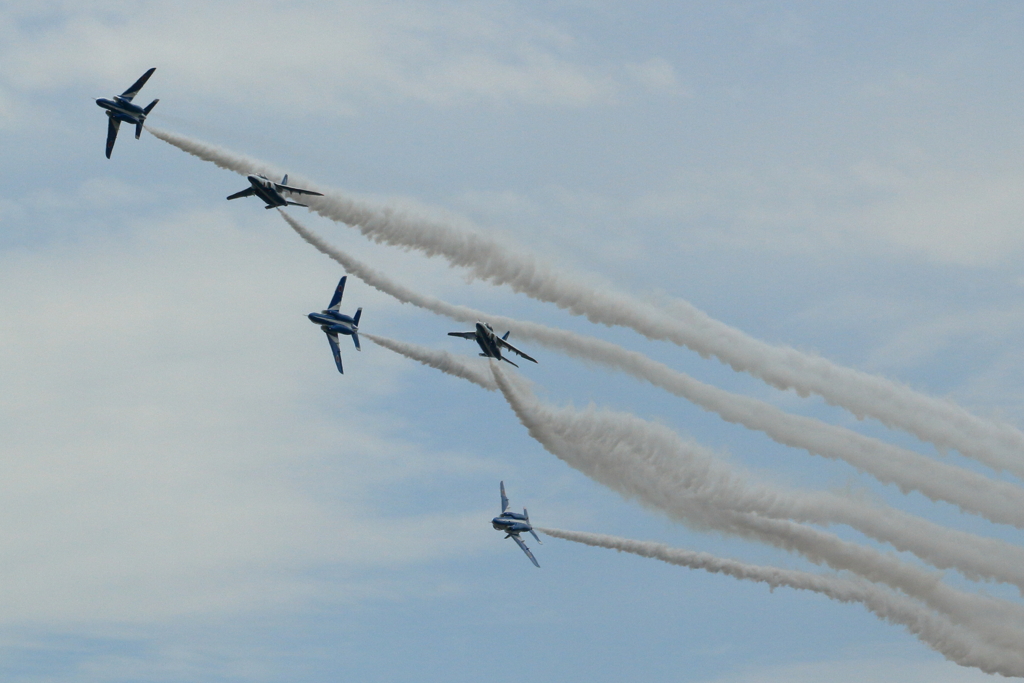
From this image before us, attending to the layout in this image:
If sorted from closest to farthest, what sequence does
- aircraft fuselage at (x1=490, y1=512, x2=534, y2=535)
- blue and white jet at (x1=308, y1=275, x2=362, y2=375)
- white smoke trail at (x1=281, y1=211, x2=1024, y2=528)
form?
1. white smoke trail at (x1=281, y1=211, x2=1024, y2=528)
2. blue and white jet at (x1=308, y1=275, x2=362, y2=375)
3. aircraft fuselage at (x1=490, y1=512, x2=534, y2=535)

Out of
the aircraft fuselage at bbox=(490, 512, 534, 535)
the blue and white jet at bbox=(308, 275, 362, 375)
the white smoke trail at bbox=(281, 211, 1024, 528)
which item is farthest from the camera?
the aircraft fuselage at bbox=(490, 512, 534, 535)

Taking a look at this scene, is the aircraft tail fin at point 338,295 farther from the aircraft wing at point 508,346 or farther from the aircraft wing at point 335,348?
the aircraft wing at point 508,346

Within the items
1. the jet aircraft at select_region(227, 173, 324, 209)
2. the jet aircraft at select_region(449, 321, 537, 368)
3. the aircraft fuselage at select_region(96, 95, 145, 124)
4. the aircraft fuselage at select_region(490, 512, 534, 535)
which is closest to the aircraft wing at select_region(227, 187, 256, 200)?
the jet aircraft at select_region(227, 173, 324, 209)

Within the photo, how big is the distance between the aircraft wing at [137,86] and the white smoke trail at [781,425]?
464 inches

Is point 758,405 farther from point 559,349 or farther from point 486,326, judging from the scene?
point 486,326

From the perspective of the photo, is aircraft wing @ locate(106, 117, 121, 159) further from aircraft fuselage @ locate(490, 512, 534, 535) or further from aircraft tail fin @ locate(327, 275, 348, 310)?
aircraft fuselage @ locate(490, 512, 534, 535)

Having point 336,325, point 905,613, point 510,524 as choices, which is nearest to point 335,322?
point 336,325

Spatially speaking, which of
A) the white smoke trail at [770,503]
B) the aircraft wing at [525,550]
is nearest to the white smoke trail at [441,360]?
the white smoke trail at [770,503]

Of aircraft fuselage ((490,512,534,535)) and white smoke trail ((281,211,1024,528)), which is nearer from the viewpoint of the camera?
white smoke trail ((281,211,1024,528))

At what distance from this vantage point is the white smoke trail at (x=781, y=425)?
54250mm

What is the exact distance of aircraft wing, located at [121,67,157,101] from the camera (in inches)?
2340

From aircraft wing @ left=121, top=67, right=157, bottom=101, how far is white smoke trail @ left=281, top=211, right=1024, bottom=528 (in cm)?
1180

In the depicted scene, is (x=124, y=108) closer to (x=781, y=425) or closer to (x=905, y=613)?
(x=781, y=425)

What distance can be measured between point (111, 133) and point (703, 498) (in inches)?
1606
